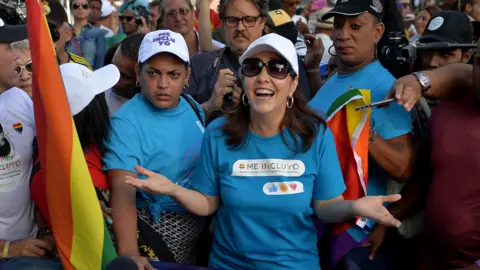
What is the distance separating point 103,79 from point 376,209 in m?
1.41

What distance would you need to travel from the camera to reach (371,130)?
10.2ft

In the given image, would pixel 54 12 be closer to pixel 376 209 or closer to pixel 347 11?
pixel 347 11

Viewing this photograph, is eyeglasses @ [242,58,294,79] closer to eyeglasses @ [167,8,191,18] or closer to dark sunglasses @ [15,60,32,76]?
dark sunglasses @ [15,60,32,76]

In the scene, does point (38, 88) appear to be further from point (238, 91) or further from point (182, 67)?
point (238, 91)

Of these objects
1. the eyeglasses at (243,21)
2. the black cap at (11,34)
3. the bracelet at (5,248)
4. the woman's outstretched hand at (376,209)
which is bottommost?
the bracelet at (5,248)

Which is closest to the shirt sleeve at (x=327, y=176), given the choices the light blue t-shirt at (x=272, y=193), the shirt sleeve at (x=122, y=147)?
the light blue t-shirt at (x=272, y=193)

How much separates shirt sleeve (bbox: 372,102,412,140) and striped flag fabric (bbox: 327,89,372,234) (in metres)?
0.16

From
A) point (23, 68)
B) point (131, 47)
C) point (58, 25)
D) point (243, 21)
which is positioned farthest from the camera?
point (58, 25)

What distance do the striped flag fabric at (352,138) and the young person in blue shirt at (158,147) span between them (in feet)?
2.41

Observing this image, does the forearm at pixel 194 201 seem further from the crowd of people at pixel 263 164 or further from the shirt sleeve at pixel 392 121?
the shirt sleeve at pixel 392 121

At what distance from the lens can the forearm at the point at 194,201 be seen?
2828 mm

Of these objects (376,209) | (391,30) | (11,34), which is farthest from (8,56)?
(391,30)

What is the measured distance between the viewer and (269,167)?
284 cm

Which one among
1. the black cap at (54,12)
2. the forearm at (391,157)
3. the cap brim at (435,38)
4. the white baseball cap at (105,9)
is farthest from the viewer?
the white baseball cap at (105,9)
